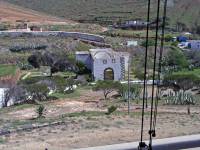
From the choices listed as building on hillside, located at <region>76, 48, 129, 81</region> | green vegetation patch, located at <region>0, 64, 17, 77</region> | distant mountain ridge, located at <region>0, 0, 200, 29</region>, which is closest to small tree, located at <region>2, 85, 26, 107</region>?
building on hillside, located at <region>76, 48, 129, 81</region>

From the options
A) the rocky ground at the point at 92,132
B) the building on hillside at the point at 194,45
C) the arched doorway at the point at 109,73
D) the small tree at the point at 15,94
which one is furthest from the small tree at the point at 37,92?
the building on hillside at the point at 194,45

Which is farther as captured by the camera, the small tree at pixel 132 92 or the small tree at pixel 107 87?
the small tree at pixel 107 87

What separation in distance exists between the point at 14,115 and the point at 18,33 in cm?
4122

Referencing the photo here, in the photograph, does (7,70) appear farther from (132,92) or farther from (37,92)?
(132,92)

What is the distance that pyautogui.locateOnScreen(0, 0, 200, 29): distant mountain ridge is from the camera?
79.1 meters

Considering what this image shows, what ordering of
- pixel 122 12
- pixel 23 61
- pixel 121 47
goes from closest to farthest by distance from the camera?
pixel 23 61
pixel 121 47
pixel 122 12

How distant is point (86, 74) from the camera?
42.3 m

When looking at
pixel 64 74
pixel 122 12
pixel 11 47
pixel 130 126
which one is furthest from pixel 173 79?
pixel 122 12

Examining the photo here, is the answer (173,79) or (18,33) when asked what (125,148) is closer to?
(173,79)

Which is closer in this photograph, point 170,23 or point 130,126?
point 130,126

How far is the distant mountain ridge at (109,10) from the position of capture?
7906 cm

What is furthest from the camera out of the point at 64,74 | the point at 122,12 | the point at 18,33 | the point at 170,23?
the point at 122,12

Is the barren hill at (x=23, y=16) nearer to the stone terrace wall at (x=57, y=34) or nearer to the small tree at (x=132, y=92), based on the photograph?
the stone terrace wall at (x=57, y=34)

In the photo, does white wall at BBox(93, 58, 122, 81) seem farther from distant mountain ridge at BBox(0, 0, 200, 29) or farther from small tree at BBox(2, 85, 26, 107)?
distant mountain ridge at BBox(0, 0, 200, 29)
